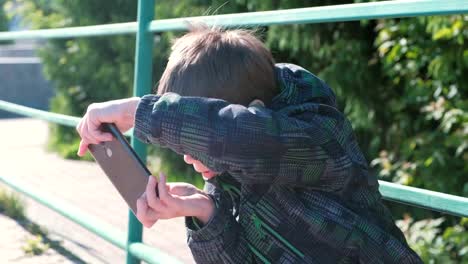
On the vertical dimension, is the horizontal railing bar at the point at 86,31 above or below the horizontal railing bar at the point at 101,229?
above

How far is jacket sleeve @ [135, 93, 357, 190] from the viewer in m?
1.35

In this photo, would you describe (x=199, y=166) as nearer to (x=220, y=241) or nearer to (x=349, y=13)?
(x=220, y=241)

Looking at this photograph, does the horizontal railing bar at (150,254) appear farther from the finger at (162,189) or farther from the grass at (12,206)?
the grass at (12,206)

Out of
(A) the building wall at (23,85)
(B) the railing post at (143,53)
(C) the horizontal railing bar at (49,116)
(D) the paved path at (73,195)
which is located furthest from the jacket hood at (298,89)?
(A) the building wall at (23,85)

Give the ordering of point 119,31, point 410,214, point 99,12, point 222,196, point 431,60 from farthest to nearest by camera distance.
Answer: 1. point 99,12
2. point 410,214
3. point 431,60
4. point 119,31
5. point 222,196

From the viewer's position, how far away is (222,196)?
1587mm

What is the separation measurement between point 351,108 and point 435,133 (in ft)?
2.13

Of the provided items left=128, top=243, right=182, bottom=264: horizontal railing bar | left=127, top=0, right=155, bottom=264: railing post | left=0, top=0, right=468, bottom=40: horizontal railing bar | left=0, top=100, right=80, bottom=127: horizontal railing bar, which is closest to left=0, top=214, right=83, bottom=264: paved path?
left=0, top=100, right=80, bottom=127: horizontal railing bar

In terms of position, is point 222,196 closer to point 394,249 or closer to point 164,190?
point 164,190

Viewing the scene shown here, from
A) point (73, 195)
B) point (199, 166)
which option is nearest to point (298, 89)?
point (199, 166)

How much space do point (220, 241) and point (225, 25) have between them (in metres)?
0.67

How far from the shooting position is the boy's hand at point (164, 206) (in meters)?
1.43

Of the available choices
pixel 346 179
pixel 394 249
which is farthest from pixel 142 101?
pixel 394 249

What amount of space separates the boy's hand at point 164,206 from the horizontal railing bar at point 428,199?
475mm
